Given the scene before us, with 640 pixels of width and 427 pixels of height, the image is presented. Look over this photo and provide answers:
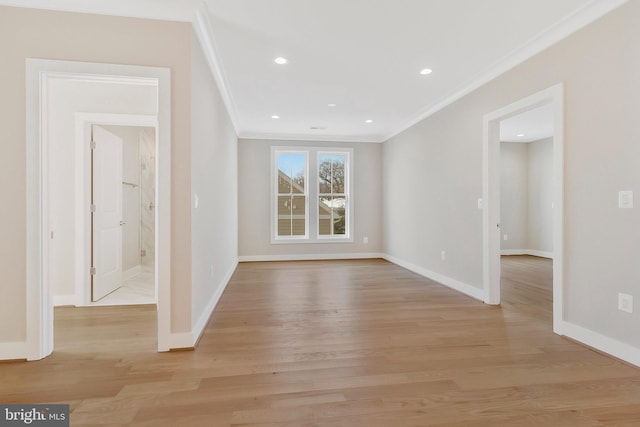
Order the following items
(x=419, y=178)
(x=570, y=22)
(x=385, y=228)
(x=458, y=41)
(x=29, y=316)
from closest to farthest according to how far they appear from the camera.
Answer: (x=29, y=316)
(x=570, y=22)
(x=458, y=41)
(x=419, y=178)
(x=385, y=228)

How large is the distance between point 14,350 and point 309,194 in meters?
5.08

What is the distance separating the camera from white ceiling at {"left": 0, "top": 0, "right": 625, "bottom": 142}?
2273 millimetres

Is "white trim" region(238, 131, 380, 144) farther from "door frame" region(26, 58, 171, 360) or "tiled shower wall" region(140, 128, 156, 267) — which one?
"door frame" region(26, 58, 171, 360)

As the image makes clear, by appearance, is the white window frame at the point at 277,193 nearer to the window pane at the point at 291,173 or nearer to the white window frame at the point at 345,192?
the window pane at the point at 291,173

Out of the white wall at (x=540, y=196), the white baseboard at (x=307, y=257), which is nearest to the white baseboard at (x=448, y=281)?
the white baseboard at (x=307, y=257)

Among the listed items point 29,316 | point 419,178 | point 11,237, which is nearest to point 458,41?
point 419,178

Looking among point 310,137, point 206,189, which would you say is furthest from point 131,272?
point 310,137

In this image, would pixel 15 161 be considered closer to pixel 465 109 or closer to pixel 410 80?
pixel 410 80

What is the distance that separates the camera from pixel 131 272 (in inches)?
193

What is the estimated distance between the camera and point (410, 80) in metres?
3.65

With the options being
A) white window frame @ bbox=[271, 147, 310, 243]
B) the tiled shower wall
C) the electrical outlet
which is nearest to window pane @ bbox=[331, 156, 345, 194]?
white window frame @ bbox=[271, 147, 310, 243]

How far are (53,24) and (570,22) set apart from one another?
13.1ft

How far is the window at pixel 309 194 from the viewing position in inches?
258

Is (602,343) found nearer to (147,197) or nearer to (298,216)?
(298,216)
